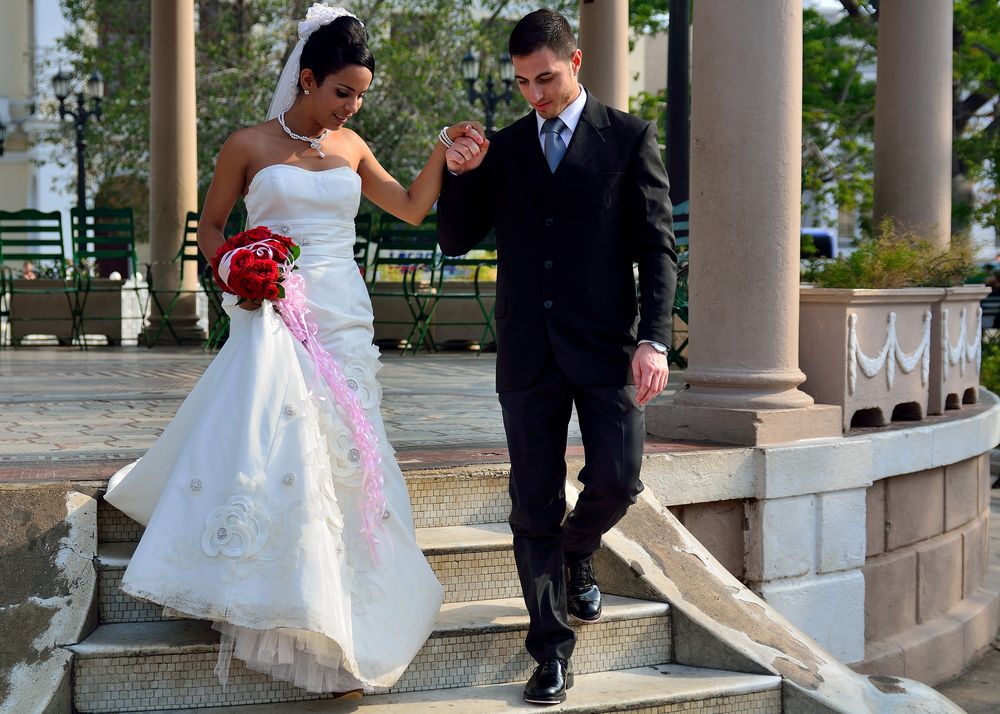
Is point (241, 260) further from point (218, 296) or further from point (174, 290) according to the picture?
point (174, 290)

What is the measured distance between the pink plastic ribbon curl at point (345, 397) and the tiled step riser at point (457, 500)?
2.62 ft

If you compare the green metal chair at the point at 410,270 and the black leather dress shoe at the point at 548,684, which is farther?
the green metal chair at the point at 410,270

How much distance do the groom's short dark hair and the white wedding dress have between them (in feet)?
2.65

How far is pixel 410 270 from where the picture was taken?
11844 mm

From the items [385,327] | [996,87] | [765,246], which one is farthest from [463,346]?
[996,87]

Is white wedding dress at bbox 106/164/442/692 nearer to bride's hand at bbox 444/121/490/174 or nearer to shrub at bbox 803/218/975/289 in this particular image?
bride's hand at bbox 444/121/490/174

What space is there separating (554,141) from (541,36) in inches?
13.6

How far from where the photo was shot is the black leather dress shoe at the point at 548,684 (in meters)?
3.80

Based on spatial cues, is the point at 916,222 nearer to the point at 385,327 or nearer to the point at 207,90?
the point at 385,327

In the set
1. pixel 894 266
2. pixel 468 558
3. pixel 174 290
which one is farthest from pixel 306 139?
pixel 174 290

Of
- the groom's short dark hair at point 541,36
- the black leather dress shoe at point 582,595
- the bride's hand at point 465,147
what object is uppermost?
the groom's short dark hair at point 541,36

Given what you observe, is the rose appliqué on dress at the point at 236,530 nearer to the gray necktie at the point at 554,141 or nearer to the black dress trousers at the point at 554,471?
the black dress trousers at the point at 554,471

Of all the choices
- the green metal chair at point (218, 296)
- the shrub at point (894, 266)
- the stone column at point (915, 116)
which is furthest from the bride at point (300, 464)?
the green metal chair at point (218, 296)

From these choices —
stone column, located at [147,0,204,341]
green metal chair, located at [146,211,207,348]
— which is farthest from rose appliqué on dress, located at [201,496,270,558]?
stone column, located at [147,0,204,341]
